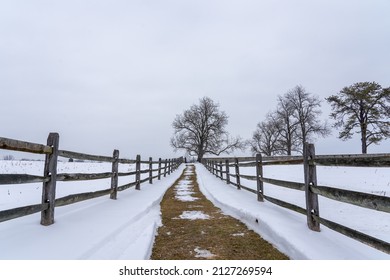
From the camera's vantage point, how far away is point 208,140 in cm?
4378

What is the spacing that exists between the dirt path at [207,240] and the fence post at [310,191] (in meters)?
0.77

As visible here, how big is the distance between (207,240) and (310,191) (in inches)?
68.4

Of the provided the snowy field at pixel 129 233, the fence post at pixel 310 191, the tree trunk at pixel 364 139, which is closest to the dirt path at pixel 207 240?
the snowy field at pixel 129 233

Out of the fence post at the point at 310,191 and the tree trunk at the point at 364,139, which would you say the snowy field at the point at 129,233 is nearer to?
the fence post at the point at 310,191

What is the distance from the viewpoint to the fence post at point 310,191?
3.69m

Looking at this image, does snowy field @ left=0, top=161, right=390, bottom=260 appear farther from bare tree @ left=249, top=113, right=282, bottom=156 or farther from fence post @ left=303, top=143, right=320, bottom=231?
bare tree @ left=249, top=113, right=282, bottom=156

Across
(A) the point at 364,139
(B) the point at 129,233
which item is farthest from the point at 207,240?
(A) the point at 364,139

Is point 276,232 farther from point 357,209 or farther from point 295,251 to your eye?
point 357,209

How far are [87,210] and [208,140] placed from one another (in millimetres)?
39304

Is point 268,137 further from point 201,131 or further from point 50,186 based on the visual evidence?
point 50,186

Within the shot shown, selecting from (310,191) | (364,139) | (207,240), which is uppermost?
(364,139)

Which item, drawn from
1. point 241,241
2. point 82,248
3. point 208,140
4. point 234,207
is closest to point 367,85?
point 208,140

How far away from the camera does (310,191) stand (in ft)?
12.5

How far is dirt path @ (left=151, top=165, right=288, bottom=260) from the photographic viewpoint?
3.10 metres
